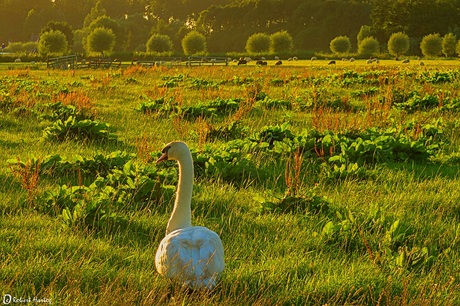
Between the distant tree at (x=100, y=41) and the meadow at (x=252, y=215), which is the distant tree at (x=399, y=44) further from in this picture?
the meadow at (x=252, y=215)

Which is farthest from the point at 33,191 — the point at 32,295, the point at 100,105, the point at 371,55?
the point at 371,55

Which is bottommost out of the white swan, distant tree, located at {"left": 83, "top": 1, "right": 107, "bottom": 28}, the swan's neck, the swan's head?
the white swan

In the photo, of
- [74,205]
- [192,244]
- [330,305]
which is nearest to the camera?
[192,244]

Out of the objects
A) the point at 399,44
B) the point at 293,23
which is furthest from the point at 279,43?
the point at 293,23

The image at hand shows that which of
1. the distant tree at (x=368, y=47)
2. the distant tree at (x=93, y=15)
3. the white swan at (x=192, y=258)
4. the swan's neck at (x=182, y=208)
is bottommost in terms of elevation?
the distant tree at (x=368, y=47)

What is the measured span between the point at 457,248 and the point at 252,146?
13.6 ft

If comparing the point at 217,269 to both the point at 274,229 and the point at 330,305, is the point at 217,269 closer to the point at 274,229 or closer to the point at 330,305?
the point at 330,305

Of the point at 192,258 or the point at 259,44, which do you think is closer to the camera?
the point at 192,258

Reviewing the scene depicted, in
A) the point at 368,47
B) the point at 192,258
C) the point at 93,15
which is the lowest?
the point at 368,47

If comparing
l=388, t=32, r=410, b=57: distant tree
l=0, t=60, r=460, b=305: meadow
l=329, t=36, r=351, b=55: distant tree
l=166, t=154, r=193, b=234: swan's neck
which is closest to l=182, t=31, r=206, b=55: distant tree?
l=329, t=36, r=351, b=55: distant tree

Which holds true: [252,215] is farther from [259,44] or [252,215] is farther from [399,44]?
[259,44]

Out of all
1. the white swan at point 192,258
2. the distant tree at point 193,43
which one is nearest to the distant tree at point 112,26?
the distant tree at point 193,43

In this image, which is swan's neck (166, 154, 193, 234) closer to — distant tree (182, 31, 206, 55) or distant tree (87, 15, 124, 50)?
distant tree (182, 31, 206, 55)

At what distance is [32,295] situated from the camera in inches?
175
